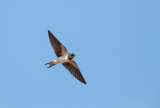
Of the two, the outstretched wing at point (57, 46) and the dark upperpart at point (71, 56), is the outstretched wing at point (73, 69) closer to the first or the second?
the dark upperpart at point (71, 56)

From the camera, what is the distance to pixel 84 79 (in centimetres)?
1553

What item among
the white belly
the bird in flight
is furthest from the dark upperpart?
the white belly

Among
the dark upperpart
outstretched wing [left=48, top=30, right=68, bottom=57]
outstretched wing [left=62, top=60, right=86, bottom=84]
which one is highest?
outstretched wing [left=48, top=30, right=68, bottom=57]

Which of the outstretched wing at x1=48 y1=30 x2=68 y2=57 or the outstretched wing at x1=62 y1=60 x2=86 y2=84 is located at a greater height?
the outstretched wing at x1=48 y1=30 x2=68 y2=57

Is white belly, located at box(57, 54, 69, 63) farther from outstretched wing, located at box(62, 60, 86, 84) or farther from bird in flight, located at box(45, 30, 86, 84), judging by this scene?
outstretched wing, located at box(62, 60, 86, 84)

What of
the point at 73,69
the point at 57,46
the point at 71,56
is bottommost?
the point at 73,69

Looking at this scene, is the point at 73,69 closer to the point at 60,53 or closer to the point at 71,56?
the point at 71,56

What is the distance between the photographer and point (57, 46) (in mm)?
14852

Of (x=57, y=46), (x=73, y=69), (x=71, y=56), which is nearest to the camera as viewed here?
(x=57, y=46)

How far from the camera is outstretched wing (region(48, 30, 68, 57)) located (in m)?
14.8

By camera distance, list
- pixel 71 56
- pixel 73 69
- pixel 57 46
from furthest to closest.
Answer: pixel 73 69 → pixel 71 56 → pixel 57 46

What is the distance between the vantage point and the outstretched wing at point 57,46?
48.5 feet

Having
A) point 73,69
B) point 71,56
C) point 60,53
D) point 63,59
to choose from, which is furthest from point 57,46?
point 73,69

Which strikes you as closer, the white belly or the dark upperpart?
the white belly
